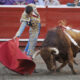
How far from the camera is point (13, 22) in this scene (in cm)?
1191

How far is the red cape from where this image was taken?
822 centimetres

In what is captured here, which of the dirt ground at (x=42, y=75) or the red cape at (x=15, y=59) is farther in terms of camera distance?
the red cape at (x=15, y=59)

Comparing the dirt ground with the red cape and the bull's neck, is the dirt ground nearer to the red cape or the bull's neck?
the red cape

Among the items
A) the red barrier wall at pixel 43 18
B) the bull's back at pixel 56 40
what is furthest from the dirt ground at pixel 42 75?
the red barrier wall at pixel 43 18

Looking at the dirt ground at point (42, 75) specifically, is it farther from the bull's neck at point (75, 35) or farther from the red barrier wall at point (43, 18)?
the red barrier wall at point (43, 18)

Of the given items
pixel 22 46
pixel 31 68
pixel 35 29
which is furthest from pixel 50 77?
pixel 22 46

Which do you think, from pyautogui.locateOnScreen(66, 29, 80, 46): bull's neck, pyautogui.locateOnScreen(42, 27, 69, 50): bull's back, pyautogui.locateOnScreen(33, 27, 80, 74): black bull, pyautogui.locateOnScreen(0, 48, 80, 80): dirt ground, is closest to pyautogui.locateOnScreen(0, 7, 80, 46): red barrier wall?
pyautogui.locateOnScreen(0, 48, 80, 80): dirt ground

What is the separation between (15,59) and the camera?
8266 mm

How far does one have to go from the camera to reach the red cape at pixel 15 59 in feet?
27.0

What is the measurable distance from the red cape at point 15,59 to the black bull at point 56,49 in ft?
0.83

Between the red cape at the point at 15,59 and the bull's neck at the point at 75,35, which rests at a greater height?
the bull's neck at the point at 75,35

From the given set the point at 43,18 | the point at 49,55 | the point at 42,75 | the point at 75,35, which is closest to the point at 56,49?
the point at 49,55

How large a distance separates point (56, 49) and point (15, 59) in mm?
741

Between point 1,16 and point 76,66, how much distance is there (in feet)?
10.5
